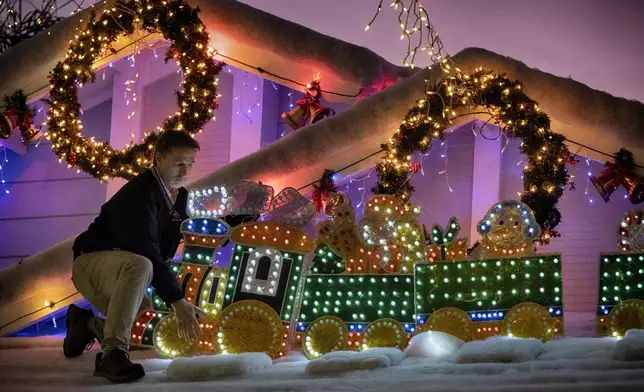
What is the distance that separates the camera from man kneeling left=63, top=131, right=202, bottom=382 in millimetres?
4672

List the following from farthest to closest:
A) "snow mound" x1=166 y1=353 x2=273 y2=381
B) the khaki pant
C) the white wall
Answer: the white wall
the khaki pant
"snow mound" x1=166 y1=353 x2=273 y2=381

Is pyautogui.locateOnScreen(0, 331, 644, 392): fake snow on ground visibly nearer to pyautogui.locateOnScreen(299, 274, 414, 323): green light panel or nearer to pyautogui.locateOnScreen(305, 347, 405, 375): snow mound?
pyautogui.locateOnScreen(305, 347, 405, 375): snow mound

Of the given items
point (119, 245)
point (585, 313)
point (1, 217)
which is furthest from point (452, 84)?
point (1, 217)

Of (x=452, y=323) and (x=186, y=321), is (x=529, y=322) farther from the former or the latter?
(x=186, y=321)

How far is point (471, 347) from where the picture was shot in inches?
179

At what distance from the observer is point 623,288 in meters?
5.25

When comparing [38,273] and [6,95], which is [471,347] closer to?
[38,273]

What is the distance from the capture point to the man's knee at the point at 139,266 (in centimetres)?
477

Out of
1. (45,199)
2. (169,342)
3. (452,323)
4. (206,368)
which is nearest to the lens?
(206,368)

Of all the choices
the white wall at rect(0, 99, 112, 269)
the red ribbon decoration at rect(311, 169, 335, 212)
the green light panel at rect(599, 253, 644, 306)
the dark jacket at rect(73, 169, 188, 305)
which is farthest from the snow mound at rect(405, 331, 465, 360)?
the white wall at rect(0, 99, 112, 269)

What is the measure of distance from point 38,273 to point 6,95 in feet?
6.47

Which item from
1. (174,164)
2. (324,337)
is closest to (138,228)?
(174,164)

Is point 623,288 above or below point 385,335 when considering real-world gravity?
above

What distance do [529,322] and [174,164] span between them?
7.30 ft
